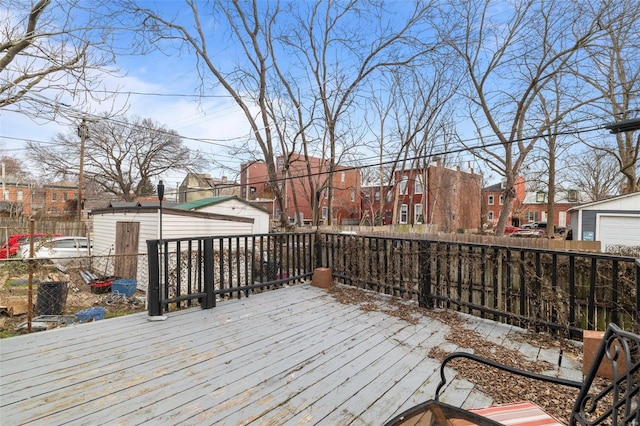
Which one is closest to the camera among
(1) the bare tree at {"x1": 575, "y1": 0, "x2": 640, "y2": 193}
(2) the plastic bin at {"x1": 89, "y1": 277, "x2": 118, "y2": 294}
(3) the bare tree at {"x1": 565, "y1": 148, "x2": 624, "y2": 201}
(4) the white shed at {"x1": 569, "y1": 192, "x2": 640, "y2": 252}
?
(2) the plastic bin at {"x1": 89, "y1": 277, "x2": 118, "y2": 294}

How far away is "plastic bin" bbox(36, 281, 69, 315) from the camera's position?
20.4ft

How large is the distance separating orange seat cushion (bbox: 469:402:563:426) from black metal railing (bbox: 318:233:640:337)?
1.93 meters

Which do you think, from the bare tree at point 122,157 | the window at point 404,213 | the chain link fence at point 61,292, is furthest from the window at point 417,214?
the chain link fence at point 61,292

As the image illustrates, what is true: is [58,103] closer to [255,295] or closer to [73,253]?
[255,295]

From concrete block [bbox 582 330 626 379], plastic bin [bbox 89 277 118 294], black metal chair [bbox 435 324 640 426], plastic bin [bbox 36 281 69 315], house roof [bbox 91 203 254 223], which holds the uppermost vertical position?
house roof [bbox 91 203 254 223]

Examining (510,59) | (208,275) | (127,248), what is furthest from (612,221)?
(127,248)

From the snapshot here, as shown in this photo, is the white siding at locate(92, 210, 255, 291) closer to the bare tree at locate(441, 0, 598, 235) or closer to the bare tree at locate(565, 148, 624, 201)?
the bare tree at locate(441, 0, 598, 235)

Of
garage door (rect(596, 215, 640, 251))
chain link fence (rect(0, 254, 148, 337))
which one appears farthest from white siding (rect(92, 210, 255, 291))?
garage door (rect(596, 215, 640, 251))

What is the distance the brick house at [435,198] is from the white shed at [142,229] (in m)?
12.7

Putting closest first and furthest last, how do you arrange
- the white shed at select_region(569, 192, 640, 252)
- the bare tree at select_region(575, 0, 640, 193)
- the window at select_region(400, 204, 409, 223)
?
the bare tree at select_region(575, 0, 640, 193) → the white shed at select_region(569, 192, 640, 252) → the window at select_region(400, 204, 409, 223)

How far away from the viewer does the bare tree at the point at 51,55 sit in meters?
3.80

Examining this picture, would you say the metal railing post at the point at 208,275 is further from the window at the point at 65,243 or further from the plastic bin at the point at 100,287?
the window at the point at 65,243

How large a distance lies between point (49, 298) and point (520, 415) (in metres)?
8.04

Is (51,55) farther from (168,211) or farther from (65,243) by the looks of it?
(65,243)
